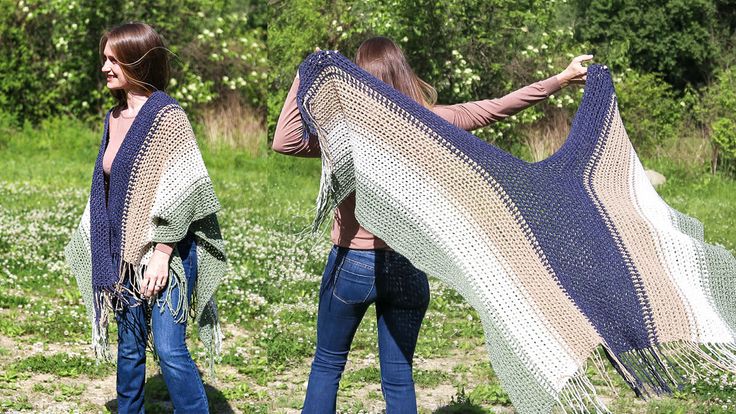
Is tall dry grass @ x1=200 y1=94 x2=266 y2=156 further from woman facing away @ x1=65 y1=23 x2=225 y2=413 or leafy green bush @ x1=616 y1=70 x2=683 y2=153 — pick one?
woman facing away @ x1=65 y1=23 x2=225 y2=413

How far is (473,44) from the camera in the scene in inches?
625

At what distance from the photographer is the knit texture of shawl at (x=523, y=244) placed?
12.4 feet

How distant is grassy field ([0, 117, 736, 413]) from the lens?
5.81 m

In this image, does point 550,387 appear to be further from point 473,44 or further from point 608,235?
point 473,44

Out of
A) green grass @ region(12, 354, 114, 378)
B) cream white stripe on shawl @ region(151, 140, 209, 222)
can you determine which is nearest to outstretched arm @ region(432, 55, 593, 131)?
cream white stripe on shawl @ region(151, 140, 209, 222)

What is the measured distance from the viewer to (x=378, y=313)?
4.27m

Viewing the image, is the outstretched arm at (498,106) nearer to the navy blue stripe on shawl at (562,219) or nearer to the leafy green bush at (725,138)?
the navy blue stripe on shawl at (562,219)

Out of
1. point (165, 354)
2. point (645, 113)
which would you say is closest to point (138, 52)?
point (165, 354)

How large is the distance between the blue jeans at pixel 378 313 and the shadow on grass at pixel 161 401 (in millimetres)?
1596

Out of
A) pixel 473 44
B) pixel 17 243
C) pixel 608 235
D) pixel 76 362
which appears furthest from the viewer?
pixel 473 44

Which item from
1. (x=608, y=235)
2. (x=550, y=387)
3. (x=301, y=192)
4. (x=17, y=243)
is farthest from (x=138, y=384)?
(x=301, y=192)

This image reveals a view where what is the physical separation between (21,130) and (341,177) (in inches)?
588

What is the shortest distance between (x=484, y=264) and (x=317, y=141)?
2.77ft

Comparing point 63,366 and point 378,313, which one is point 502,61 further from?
point 378,313
